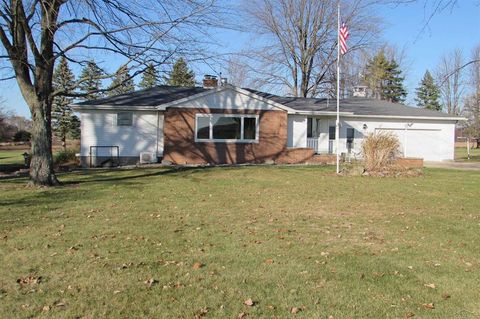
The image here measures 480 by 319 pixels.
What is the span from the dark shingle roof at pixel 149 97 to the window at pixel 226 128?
101 inches

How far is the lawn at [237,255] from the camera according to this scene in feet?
14.1

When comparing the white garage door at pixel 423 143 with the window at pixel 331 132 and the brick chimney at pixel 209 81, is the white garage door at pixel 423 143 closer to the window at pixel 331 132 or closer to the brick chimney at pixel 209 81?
the window at pixel 331 132

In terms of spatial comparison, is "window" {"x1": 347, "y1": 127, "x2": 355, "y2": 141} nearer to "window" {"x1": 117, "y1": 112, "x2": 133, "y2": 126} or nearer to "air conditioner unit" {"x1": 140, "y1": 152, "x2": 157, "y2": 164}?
"air conditioner unit" {"x1": 140, "y1": 152, "x2": 157, "y2": 164}

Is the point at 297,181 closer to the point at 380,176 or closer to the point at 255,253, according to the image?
the point at 380,176

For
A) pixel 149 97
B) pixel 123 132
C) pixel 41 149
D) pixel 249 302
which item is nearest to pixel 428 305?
pixel 249 302

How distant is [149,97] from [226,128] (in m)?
4.98

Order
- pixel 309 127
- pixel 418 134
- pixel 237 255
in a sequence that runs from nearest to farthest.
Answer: pixel 237 255 → pixel 309 127 → pixel 418 134

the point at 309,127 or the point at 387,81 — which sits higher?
the point at 387,81

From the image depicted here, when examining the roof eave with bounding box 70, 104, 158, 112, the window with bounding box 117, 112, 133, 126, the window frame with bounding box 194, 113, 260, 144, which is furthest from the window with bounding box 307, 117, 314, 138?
the window with bounding box 117, 112, 133, 126

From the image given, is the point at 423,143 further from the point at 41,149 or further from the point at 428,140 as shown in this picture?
the point at 41,149

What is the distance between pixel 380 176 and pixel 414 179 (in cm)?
120

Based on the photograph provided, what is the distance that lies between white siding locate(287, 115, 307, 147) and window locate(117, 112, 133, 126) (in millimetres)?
8507

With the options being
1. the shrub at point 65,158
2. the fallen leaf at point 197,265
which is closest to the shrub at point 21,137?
the shrub at point 65,158

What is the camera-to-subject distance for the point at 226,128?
2383 cm
